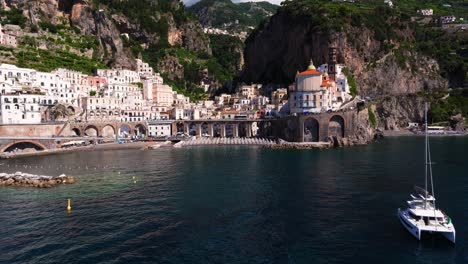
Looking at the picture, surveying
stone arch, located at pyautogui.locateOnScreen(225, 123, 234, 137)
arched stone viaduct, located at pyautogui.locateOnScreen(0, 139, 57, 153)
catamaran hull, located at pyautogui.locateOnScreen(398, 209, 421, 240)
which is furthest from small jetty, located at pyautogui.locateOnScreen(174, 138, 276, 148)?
catamaran hull, located at pyautogui.locateOnScreen(398, 209, 421, 240)

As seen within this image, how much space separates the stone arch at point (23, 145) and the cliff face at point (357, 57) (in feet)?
307

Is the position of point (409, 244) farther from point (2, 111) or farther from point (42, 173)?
point (2, 111)

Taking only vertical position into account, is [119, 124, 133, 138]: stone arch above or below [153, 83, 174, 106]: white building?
below

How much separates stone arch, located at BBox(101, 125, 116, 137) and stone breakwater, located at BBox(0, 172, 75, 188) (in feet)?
193

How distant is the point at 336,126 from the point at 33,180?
7229cm

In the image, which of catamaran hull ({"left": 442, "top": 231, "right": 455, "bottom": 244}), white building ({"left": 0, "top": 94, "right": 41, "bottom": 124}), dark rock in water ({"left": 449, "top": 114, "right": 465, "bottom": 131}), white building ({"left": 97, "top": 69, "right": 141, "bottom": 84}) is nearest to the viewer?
catamaran hull ({"left": 442, "top": 231, "right": 455, "bottom": 244})

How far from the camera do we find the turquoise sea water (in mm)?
26953

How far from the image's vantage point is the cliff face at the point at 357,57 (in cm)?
13112

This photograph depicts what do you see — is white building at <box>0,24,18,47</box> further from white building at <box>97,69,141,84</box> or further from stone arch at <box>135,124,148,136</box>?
stone arch at <box>135,124,148,136</box>

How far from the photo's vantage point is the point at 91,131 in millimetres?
109875

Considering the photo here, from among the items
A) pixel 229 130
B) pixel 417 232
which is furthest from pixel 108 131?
pixel 417 232

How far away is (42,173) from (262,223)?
137 ft

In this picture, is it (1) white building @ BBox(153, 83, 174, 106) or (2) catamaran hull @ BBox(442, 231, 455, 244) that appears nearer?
(2) catamaran hull @ BBox(442, 231, 455, 244)

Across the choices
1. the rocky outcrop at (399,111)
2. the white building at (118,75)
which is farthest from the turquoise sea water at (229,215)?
the rocky outcrop at (399,111)
